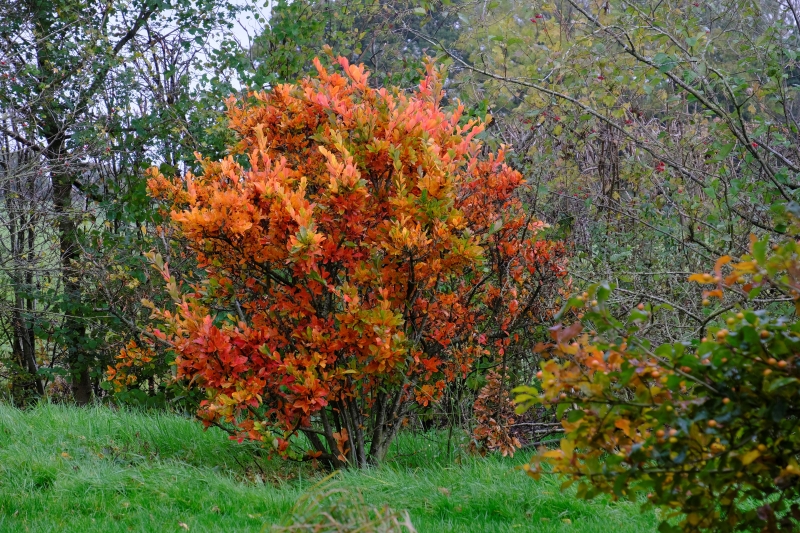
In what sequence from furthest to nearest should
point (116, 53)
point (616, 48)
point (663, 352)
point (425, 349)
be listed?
point (116, 53) < point (616, 48) < point (425, 349) < point (663, 352)

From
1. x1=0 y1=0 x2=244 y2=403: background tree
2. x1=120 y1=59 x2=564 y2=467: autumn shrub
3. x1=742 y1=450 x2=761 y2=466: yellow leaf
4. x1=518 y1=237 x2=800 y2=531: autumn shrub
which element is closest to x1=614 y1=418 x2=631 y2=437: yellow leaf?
x1=518 y1=237 x2=800 y2=531: autumn shrub

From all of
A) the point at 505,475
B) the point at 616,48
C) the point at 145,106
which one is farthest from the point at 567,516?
the point at 145,106

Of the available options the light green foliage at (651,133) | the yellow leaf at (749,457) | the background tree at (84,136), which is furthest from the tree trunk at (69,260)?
the yellow leaf at (749,457)

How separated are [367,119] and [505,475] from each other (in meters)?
1.91

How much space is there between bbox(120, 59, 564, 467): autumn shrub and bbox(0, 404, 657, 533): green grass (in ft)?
1.02

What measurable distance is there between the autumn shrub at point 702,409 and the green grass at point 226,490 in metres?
1.20

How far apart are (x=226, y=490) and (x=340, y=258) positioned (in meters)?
1.28

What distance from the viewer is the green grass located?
11.1ft

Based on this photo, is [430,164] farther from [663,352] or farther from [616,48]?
[616,48]

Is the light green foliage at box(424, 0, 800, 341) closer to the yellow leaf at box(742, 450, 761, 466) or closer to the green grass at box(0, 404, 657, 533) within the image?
the green grass at box(0, 404, 657, 533)

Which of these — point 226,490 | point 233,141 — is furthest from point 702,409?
point 233,141

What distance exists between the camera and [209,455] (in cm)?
461

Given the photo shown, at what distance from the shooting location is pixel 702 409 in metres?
1.78

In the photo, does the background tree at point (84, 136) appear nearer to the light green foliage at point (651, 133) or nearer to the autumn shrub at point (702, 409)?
the light green foliage at point (651, 133)
